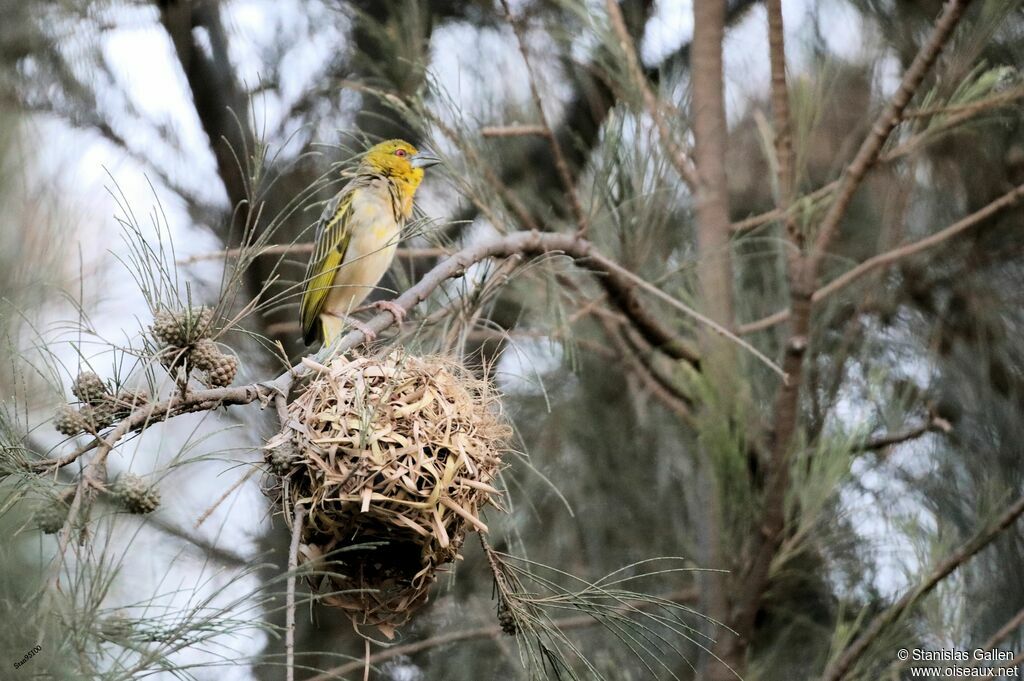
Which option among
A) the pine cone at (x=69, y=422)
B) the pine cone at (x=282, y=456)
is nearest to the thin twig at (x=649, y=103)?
the pine cone at (x=282, y=456)

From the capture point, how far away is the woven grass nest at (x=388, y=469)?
1902 millimetres

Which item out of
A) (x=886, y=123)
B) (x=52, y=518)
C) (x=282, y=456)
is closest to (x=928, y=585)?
(x=886, y=123)

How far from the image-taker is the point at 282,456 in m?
1.83

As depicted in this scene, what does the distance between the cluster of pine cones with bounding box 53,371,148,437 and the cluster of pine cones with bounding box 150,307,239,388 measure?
81 millimetres

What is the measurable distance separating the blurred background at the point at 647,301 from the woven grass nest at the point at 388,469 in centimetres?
59

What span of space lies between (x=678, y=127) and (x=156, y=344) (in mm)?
2181

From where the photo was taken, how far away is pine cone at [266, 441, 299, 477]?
1.83m

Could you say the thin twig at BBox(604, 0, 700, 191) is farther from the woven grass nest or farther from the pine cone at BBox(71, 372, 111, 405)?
the pine cone at BBox(71, 372, 111, 405)

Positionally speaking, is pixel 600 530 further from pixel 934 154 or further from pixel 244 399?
pixel 244 399

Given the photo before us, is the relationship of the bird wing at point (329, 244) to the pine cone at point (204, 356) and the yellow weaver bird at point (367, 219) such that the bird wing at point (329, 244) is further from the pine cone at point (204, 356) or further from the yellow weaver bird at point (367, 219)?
the pine cone at point (204, 356)

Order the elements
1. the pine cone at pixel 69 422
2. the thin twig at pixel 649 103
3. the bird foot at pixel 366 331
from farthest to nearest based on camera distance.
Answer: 1. the thin twig at pixel 649 103
2. the bird foot at pixel 366 331
3. the pine cone at pixel 69 422

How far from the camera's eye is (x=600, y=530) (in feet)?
15.4

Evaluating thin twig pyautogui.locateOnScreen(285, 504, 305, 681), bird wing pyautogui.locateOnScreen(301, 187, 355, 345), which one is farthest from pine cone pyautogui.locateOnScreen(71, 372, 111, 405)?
bird wing pyautogui.locateOnScreen(301, 187, 355, 345)

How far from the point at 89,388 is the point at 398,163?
227 centimetres
